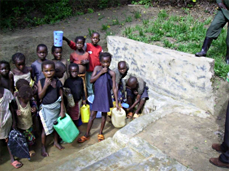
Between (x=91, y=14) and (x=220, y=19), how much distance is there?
4.90 metres

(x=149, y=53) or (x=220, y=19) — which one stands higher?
(x=220, y=19)

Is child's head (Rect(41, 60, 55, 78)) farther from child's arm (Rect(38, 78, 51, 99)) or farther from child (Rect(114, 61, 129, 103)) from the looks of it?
child (Rect(114, 61, 129, 103))

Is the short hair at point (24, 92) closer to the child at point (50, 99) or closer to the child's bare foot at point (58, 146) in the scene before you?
the child at point (50, 99)

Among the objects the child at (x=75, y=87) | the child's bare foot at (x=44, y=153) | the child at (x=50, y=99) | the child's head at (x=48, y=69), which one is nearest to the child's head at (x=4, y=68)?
the child at (x=50, y=99)

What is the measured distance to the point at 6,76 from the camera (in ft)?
10.9

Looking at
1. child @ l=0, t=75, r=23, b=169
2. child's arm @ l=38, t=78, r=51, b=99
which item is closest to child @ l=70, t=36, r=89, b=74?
child's arm @ l=38, t=78, r=51, b=99

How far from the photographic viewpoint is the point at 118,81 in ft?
13.7

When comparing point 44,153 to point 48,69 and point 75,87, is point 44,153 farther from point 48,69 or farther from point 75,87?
point 48,69

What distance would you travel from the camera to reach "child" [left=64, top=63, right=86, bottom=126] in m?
3.57

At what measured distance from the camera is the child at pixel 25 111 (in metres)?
2.92

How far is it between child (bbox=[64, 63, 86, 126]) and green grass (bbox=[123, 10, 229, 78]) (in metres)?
2.27

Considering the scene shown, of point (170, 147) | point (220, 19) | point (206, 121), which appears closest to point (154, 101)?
point (206, 121)

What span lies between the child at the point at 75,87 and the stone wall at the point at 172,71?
1.55 m

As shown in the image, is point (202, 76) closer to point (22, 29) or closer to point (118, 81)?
point (118, 81)
